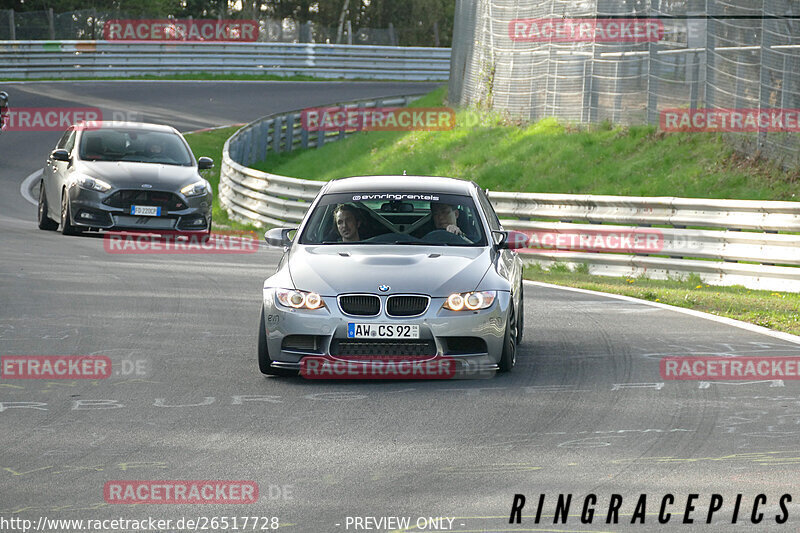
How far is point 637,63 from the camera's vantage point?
2498 cm

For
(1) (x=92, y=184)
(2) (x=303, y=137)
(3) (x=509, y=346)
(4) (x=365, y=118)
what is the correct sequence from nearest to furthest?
1. (3) (x=509, y=346)
2. (1) (x=92, y=184)
3. (2) (x=303, y=137)
4. (4) (x=365, y=118)

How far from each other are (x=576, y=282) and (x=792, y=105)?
239 inches

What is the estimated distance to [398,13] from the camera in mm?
77125

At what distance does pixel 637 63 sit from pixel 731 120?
3223 mm

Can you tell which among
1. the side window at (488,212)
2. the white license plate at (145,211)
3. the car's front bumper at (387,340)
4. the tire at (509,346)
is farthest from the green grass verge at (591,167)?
the white license plate at (145,211)

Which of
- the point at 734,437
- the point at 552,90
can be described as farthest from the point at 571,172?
the point at 734,437

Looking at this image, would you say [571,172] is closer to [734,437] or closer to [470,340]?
[470,340]

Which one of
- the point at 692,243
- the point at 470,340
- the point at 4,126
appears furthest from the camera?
the point at 4,126

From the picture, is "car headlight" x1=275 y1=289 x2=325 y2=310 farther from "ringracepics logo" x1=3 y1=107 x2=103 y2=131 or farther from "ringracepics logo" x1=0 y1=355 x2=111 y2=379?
"ringracepics logo" x1=3 y1=107 x2=103 y2=131

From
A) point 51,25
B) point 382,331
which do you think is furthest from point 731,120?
point 51,25

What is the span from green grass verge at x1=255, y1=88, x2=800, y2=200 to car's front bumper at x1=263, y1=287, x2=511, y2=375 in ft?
39.8

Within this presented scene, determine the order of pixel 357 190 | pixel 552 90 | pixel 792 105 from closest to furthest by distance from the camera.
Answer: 1. pixel 357 190
2. pixel 792 105
3. pixel 552 90

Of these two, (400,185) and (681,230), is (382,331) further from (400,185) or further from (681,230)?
(681,230)

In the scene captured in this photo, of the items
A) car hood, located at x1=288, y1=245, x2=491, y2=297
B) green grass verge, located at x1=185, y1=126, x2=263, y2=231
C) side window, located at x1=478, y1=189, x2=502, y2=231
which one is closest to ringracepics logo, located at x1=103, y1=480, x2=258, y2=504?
car hood, located at x1=288, y1=245, x2=491, y2=297
